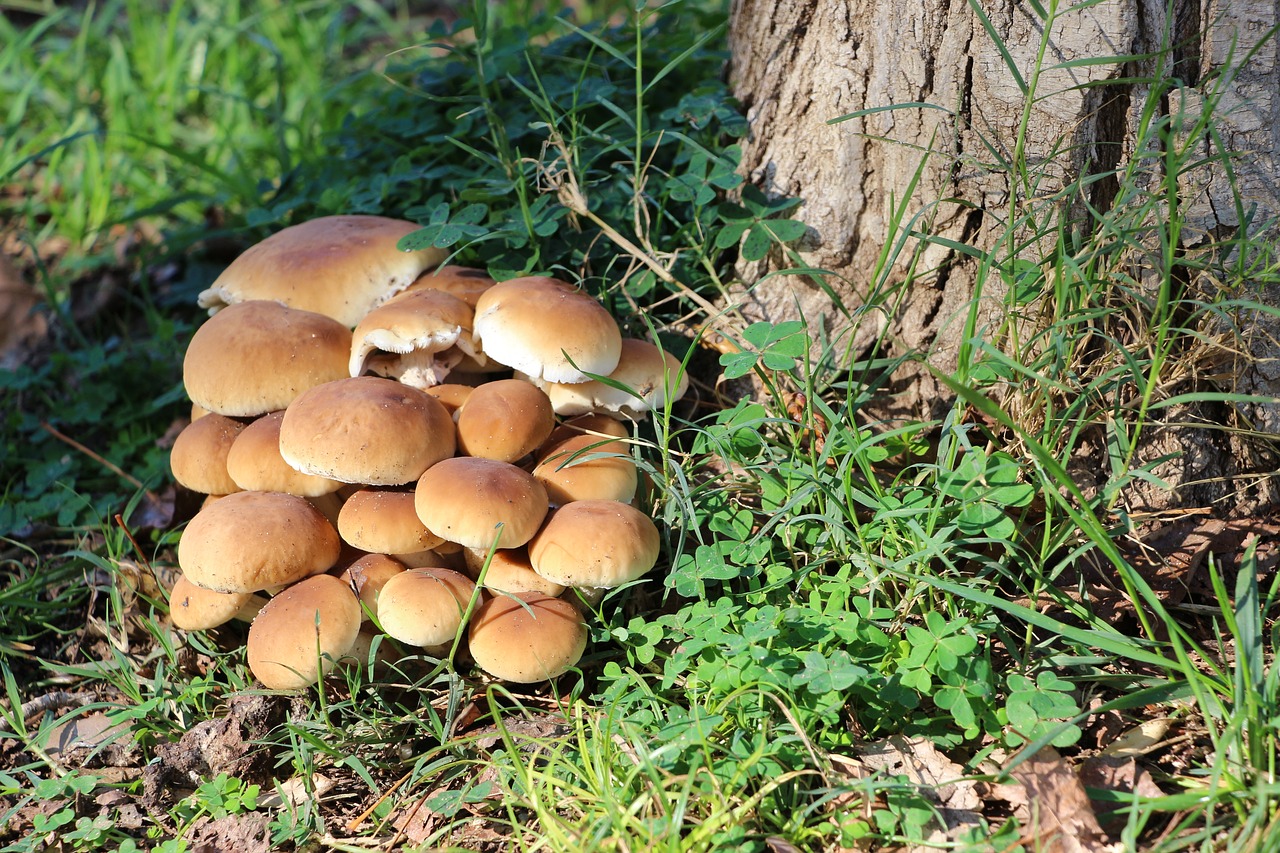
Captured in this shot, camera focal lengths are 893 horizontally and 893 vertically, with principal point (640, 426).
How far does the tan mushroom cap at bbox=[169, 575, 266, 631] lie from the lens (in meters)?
2.54

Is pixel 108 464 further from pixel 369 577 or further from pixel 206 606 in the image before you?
pixel 369 577

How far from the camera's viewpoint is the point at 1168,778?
204 cm

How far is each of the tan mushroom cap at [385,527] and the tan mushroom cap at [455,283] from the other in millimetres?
732

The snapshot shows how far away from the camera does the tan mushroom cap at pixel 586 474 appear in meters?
2.54

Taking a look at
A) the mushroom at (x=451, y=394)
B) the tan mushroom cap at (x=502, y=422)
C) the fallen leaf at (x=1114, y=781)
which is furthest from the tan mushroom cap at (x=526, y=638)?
the fallen leaf at (x=1114, y=781)

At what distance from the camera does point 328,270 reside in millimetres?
2830

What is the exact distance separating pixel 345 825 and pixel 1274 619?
8.33ft

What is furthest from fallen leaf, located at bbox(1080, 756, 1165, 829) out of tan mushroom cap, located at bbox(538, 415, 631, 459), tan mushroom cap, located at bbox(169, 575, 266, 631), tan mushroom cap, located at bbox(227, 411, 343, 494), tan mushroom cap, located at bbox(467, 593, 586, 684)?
tan mushroom cap, located at bbox(169, 575, 266, 631)

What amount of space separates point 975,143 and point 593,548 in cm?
161

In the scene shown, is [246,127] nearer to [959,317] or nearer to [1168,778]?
[959,317]

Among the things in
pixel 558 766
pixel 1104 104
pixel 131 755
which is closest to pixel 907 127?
pixel 1104 104

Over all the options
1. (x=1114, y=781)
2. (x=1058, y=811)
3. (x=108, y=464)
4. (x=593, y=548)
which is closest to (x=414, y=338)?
(x=593, y=548)

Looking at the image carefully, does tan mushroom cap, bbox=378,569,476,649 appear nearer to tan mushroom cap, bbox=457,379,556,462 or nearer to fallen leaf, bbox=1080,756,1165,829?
tan mushroom cap, bbox=457,379,556,462

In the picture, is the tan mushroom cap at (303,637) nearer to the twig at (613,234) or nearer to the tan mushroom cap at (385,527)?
the tan mushroom cap at (385,527)
